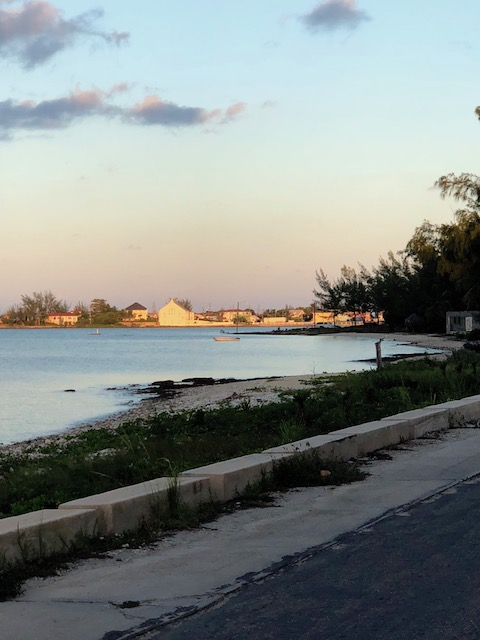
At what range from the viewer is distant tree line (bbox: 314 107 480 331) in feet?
256

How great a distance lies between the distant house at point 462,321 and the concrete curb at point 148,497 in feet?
239

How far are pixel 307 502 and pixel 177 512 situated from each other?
4.87 ft

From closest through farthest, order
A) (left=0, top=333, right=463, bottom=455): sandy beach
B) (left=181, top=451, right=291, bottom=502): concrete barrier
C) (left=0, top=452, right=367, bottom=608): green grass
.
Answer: (left=0, top=452, right=367, bottom=608): green grass
(left=181, top=451, right=291, bottom=502): concrete barrier
(left=0, top=333, right=463, bottom=455): sandy beach

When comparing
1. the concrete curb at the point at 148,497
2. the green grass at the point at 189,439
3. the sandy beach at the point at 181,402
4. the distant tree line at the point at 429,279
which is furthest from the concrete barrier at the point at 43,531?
the distant tree line at the point at 429,279

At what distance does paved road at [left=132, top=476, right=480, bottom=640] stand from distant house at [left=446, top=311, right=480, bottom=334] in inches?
3046

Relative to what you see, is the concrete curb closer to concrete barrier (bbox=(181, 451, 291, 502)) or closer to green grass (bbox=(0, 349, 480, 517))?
concrete barrier (bbox=(181, 451, 291, 502))

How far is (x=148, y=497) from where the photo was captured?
8.10 meters

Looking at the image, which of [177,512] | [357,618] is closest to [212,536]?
[177,512]

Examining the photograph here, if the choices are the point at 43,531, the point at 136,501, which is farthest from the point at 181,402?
the point at 43,531

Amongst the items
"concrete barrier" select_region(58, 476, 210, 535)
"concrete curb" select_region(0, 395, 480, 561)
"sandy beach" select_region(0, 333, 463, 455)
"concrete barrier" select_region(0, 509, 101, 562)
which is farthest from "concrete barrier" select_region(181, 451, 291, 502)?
"sandy beach" select_region(0, 333, 463, 455)

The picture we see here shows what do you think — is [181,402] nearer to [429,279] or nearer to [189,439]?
[189,439]

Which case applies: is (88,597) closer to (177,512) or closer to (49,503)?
(177,512)

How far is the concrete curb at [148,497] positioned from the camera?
692cm

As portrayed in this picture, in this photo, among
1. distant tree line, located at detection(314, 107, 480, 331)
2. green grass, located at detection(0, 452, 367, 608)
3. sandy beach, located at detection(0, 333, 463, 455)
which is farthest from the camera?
distant tree line, located at detection(314, 107, 480, 331)
